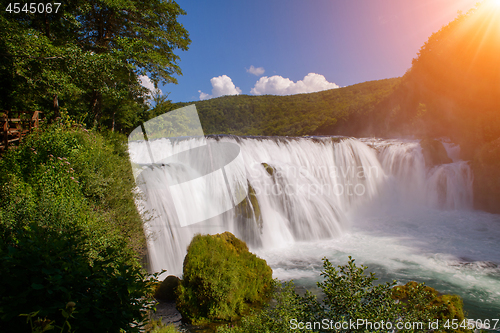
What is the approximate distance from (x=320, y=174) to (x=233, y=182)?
7473 millimetres

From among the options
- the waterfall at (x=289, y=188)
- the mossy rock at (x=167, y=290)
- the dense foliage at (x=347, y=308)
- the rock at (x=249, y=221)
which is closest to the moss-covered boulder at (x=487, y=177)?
the waterfall at (x=289, y=188)

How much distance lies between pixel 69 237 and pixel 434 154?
21215 mm

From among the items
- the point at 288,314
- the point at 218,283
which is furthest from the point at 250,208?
the point at 288,314

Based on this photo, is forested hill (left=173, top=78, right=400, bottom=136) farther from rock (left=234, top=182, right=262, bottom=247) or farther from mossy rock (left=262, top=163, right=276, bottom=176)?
rock (left=234, top=182, right=262, bottom=247)

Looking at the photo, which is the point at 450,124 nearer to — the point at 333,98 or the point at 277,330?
the point at 277,330

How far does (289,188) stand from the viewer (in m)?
13.1

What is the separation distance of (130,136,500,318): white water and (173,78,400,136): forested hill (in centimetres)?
2739

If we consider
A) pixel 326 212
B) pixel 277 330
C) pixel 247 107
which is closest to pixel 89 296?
pixel 277 330

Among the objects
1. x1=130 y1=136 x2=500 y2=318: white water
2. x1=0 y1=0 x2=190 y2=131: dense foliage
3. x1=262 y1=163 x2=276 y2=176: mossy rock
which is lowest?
x1=130 y1=136 x2=500 y2=318: white water

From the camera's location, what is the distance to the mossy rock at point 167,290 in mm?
6504

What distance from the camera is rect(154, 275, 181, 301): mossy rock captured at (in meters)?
6.50

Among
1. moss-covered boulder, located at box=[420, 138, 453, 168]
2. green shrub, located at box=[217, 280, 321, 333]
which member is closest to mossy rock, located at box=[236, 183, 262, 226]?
green shrub, located at box=[217, 280, 321, 333]

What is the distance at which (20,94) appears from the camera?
458 inches

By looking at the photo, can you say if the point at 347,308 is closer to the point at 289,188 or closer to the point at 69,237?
the point at 69,237
